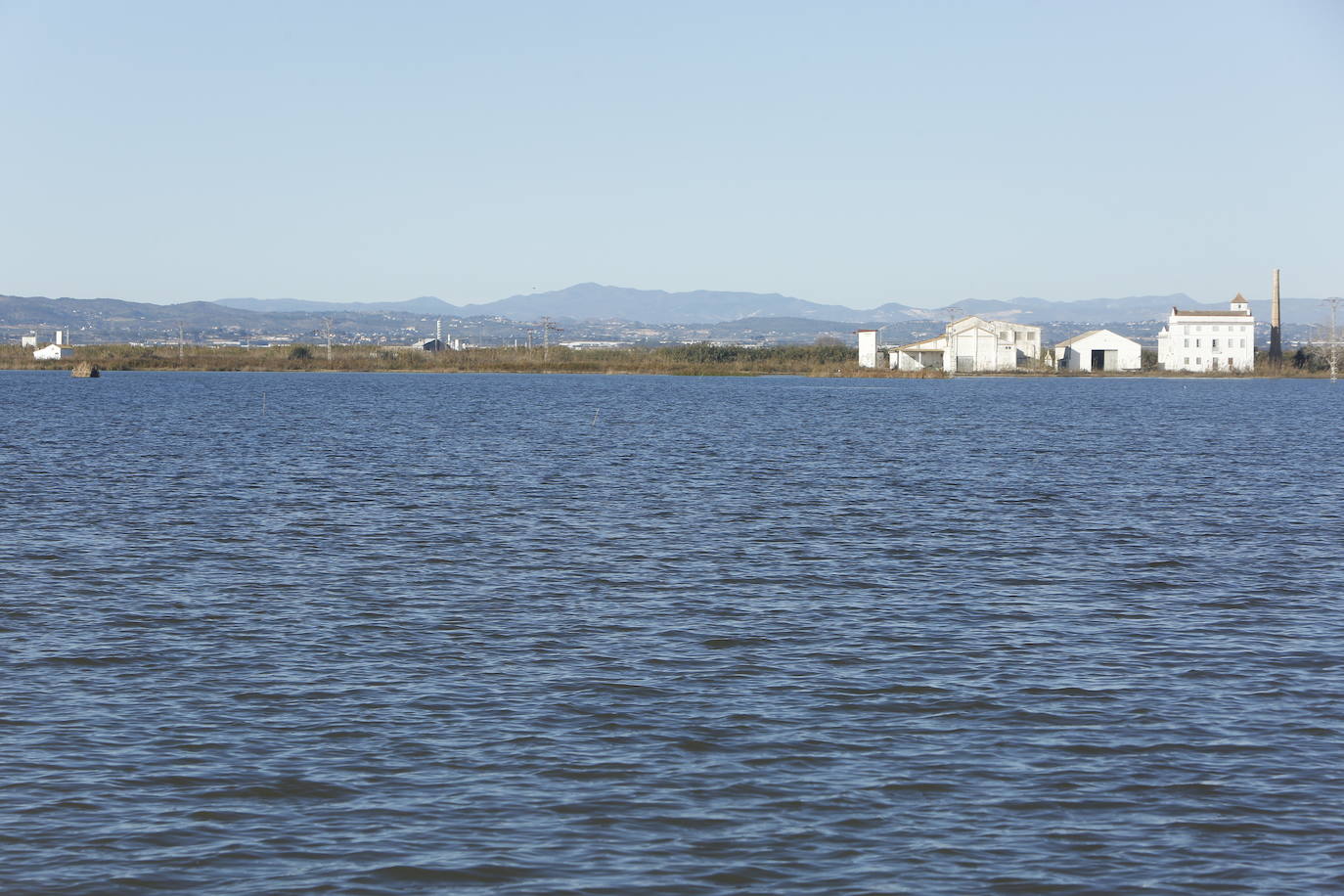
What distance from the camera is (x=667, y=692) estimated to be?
784 inches

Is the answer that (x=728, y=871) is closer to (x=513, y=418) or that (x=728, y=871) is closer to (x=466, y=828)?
(x=466, y=828)

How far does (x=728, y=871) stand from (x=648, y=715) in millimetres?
5360

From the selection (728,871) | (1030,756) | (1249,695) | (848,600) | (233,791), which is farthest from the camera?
(848,600)

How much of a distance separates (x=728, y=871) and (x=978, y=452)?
5850 centimetres

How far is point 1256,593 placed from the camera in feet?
91.9

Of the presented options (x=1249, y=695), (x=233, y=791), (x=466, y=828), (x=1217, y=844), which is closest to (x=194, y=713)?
(x=233, y=791)

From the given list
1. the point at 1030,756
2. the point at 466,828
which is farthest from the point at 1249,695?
the point at 466,828

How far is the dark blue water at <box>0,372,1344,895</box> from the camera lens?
45.7 ft

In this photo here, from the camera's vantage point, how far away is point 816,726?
18219 mm

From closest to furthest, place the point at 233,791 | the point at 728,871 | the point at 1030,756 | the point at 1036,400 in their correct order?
the point at 728,871 → the point at 233,791 → the point at 1030,756 → the point at 1036,400

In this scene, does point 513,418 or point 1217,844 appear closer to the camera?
point 1217,844

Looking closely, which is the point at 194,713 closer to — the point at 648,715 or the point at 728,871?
the point at 648,715

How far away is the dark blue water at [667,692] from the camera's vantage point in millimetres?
13922

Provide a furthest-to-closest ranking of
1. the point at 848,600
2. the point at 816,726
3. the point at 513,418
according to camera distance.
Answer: the point at 513,418 → the point at 848,600 → the point at 816,726
